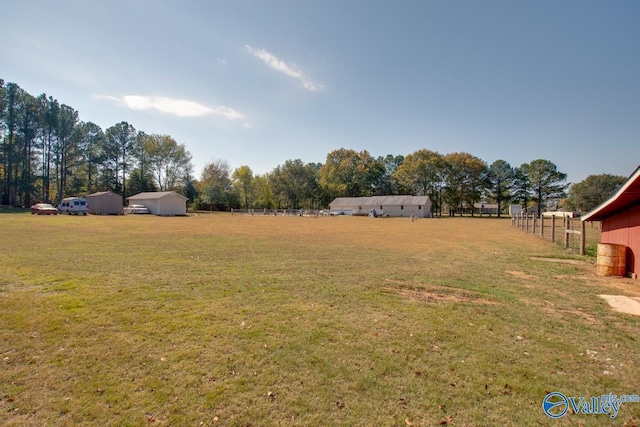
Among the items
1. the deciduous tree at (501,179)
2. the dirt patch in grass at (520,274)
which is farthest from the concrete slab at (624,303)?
the deciduous tree at (501,179)

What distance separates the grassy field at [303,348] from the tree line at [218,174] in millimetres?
62130

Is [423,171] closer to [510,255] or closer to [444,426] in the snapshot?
[510,255]

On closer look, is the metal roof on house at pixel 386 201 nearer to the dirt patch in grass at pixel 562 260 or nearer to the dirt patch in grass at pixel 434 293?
the dirt patch in grass at pixel 562 260

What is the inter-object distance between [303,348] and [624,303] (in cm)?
701

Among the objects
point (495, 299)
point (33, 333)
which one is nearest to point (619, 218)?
point (495, 299)

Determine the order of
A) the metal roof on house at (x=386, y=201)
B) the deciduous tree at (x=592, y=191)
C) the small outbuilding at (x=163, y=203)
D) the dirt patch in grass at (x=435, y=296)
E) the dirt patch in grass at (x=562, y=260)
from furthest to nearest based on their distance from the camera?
the deciduous tree at (x=592, y=191) < the metal roof on house at (x=386, y=201) < the small outbuilding at (x=163, y=203) < the dirt patch in grass at (x=562, y=260) < the dirt patch in grass at (x=435, y=296)

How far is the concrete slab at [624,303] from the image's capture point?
586cm

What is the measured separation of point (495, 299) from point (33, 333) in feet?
27.5

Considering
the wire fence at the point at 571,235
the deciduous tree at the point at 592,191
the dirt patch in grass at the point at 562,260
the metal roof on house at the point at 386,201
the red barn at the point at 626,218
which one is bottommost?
the dirt patch in grass at the point at 562,260

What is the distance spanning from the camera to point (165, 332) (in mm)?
4566

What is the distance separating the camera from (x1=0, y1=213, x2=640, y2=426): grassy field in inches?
117

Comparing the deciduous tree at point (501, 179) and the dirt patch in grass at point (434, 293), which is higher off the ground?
the deciduous tree at point (501, 179)

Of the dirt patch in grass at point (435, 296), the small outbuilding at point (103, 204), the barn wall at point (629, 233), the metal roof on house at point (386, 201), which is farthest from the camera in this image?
the metal roof on house at point (386, 201)

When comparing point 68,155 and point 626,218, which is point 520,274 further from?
point 68,155
